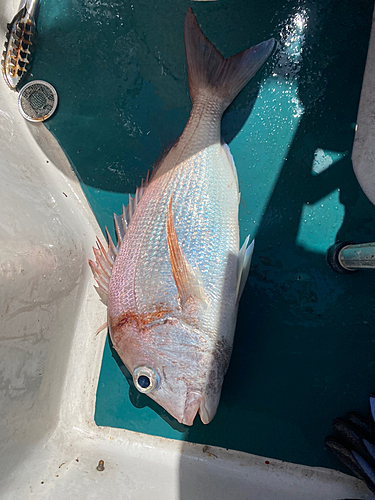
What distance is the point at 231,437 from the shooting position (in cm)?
177

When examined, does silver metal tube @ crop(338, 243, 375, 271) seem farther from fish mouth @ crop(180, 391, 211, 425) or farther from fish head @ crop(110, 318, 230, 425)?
fish mouth @ crop(180, 391, 211, 425)

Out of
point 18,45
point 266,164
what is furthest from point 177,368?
point 18,45

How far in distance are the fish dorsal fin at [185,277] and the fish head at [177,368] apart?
13 centimetres

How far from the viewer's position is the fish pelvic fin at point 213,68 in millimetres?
1812

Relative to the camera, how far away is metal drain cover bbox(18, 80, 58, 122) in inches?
80.6

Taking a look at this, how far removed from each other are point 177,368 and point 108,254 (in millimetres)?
749

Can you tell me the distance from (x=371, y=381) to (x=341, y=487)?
59 cm

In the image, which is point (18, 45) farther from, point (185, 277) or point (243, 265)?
point (243, 265)

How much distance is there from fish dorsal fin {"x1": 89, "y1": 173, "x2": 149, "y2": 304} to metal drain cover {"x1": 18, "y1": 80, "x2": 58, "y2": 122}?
3.10ft

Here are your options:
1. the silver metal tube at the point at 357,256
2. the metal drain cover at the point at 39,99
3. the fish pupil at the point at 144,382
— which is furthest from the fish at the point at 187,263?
the metal drain cover at the point at 39,99

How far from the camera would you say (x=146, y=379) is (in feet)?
4.66

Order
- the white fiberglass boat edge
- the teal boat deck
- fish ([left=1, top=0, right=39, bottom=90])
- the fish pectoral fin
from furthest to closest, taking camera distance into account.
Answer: fish ([left=1, top=0, right=39, bottom=90])
the teal boat deck
the fish pectoral fin
the white fiberglass boat edge

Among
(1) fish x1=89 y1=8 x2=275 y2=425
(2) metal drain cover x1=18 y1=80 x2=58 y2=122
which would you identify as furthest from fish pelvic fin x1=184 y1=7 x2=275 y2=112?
(2) metal drain cover x1=18 y1=80 x2=58 y2=122

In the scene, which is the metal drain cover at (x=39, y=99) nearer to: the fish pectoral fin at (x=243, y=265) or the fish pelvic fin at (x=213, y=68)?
the fish pelvic fin at (x=213, y=68)
